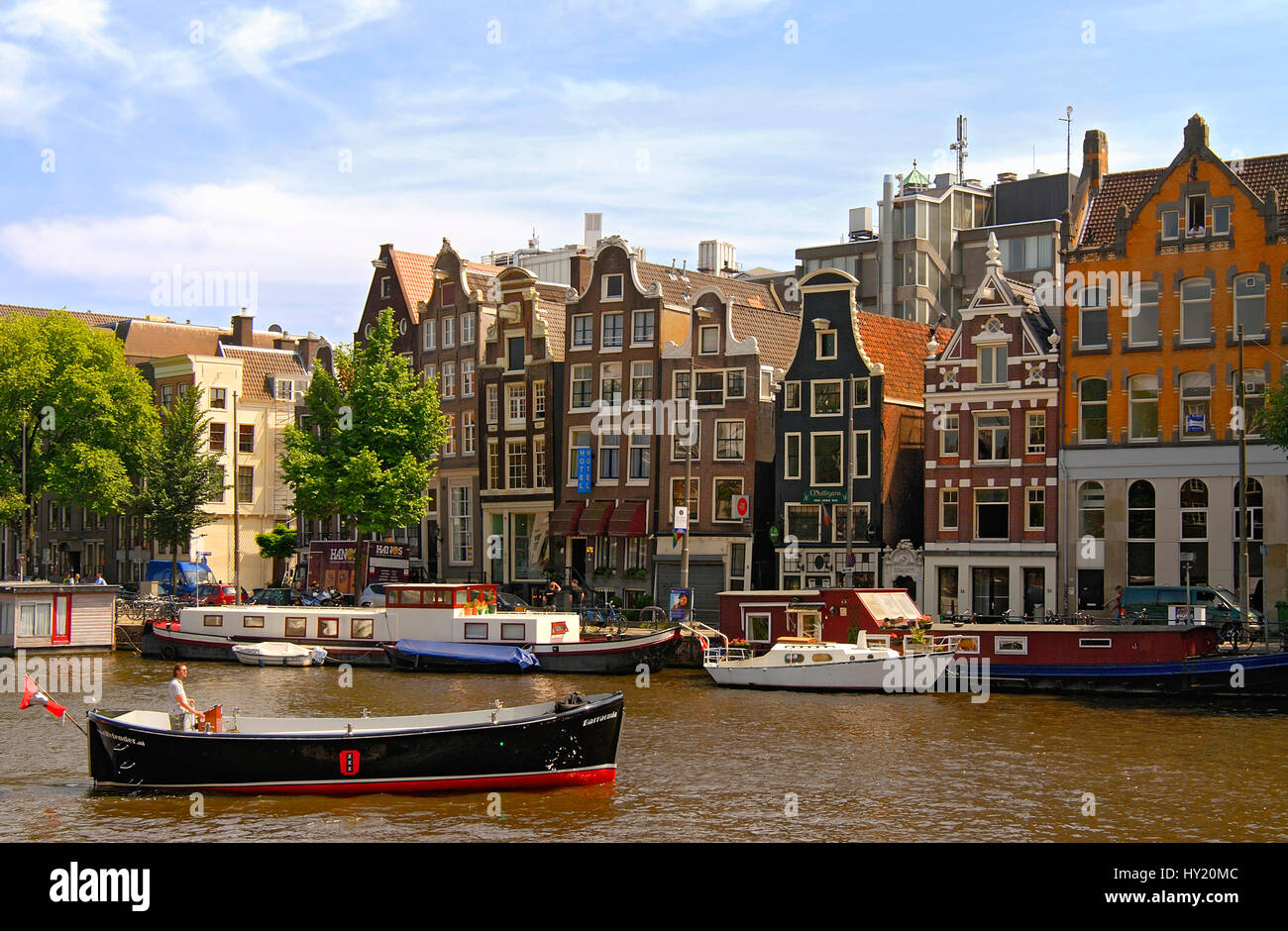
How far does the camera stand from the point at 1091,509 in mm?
62844

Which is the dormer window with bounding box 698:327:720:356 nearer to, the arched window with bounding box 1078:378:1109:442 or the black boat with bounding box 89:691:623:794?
the arched window with bounding box 1078:378:1109:442

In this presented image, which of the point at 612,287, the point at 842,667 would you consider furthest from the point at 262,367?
the point at 842,667

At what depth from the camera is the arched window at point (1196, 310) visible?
60.8 meters

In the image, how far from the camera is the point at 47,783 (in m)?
33.5

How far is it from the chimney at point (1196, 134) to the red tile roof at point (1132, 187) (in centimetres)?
102

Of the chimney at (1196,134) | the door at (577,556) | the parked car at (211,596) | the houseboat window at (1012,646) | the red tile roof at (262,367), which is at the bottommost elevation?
the houseboat window at (1012,646)

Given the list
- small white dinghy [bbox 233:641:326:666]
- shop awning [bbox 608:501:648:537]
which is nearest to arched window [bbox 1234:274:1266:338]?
shop awning [bbox 608:501:648:537]

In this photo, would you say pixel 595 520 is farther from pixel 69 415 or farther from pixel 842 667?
pixel 69 415

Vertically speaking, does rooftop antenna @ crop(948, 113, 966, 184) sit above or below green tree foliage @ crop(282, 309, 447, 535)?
above

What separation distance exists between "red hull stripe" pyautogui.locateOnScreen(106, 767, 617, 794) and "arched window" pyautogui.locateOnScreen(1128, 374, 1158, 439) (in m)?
37.6

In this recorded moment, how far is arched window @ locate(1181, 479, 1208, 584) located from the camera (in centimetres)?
6000

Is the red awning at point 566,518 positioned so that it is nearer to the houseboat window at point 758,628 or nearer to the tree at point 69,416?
the houseboat window at point 758,628

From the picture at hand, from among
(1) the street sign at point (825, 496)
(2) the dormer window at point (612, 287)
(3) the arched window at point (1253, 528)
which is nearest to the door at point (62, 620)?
(2) the dormer window at point (612, 287)
